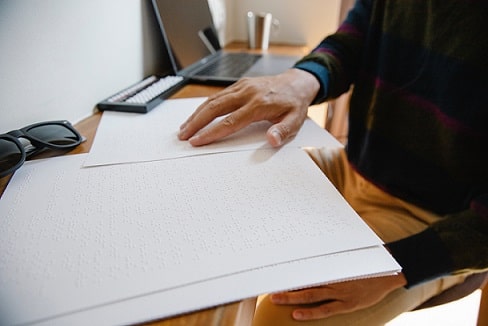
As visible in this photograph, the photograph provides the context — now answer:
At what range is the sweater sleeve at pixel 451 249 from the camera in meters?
0.42

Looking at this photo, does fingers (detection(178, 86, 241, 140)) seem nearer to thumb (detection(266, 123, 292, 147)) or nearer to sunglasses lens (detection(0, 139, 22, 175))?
thumb (detection(266, 123, 292, 147))

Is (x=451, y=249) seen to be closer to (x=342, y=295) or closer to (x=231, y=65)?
(x=342, y=295)

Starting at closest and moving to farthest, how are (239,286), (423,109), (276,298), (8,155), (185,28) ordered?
(239,286) → (8,155) → (276,298) → (423,109) → (185,28)

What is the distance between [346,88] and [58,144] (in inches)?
22.7

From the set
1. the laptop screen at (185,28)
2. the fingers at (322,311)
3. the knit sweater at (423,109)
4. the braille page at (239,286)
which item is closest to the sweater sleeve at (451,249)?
the knit sweater at (423,109)

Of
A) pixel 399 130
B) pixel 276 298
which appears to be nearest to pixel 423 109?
pixel 399 130

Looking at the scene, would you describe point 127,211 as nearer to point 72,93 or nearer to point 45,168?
→ point 45,168

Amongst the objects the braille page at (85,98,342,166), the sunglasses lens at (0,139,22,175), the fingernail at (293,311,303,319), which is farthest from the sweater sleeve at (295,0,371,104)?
the sunglasses lens at (0,139,22,175)

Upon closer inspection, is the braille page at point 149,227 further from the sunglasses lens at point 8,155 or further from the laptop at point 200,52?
the laptop at point 200,52

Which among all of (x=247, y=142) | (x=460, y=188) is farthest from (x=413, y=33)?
(x=247, y=142)

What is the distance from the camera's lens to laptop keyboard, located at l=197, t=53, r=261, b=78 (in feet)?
2.54

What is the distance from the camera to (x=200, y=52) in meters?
0.87

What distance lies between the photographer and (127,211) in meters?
0.30

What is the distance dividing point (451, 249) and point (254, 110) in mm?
334
